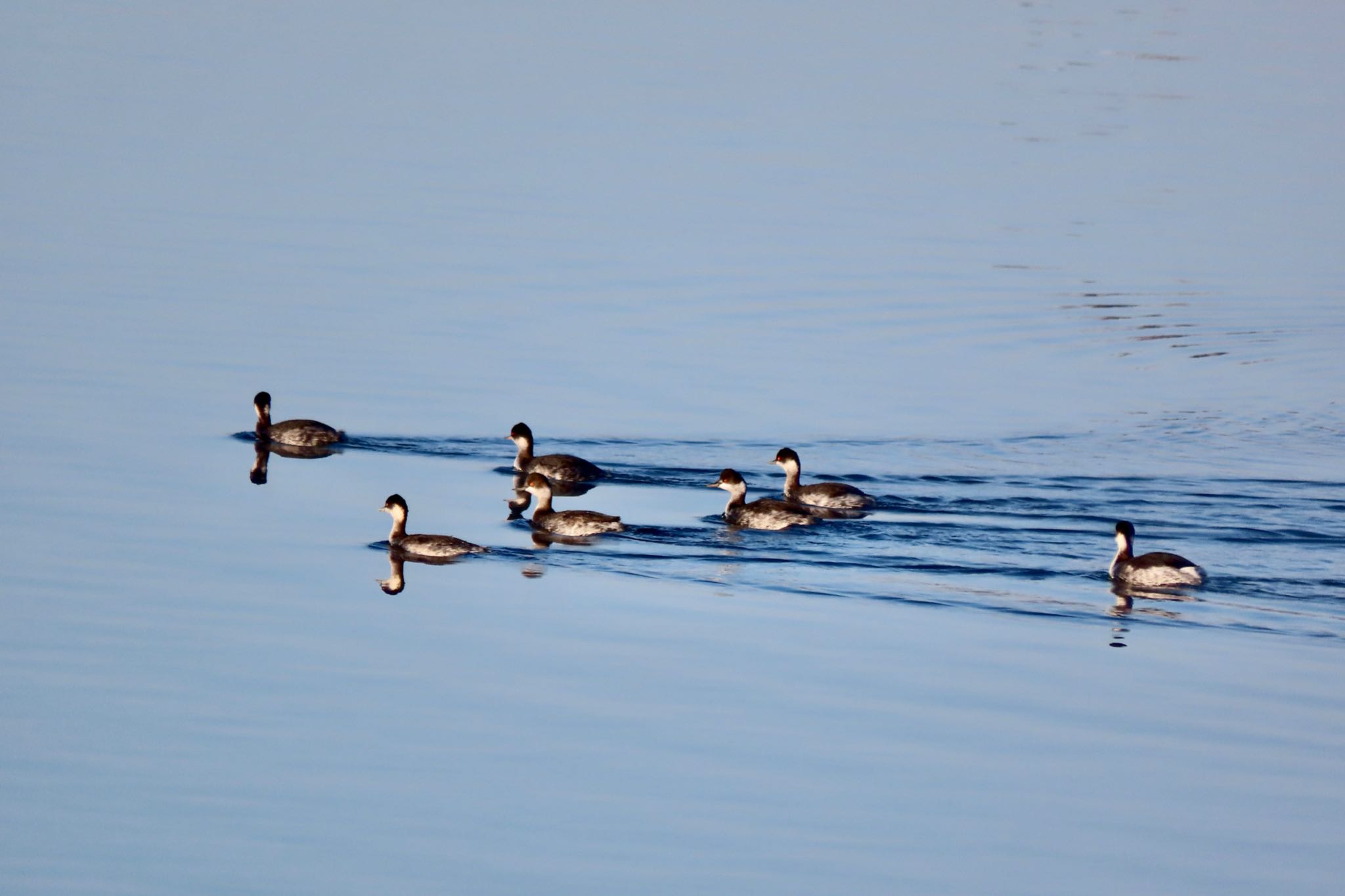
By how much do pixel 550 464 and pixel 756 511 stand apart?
2.54 metres

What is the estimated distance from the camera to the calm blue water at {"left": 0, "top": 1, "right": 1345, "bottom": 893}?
516 inches

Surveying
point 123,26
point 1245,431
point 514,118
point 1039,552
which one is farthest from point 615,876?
point 123,26

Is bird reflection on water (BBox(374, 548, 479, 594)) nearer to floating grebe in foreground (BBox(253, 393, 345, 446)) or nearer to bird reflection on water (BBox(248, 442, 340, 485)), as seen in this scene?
bird reflection on water (BBox(248, 442, 340, 485))

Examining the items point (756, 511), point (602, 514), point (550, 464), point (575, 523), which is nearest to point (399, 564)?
point (575, 523)

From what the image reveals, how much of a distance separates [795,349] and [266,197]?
1185 cm

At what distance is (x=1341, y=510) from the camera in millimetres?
21500

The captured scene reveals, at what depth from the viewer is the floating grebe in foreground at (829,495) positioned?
70.5ft

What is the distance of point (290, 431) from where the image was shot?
2305 cm

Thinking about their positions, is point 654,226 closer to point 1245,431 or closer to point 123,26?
point 1245,431

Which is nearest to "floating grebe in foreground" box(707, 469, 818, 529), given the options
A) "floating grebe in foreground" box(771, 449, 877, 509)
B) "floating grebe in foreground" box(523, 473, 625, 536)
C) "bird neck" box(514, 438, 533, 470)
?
"floating grebe in foreground" box(771, 449, 877, 509)

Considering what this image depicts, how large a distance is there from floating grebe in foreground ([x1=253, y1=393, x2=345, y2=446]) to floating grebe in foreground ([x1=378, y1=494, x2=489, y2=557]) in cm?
329

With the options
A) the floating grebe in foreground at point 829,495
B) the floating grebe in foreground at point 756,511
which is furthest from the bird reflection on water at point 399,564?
the floating grebe in foreground at point 829,495

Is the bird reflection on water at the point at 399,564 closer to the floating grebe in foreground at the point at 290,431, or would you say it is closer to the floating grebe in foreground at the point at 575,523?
the floating grebe in foreground at the point at 575,523

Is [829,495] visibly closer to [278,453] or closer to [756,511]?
[756,511]
